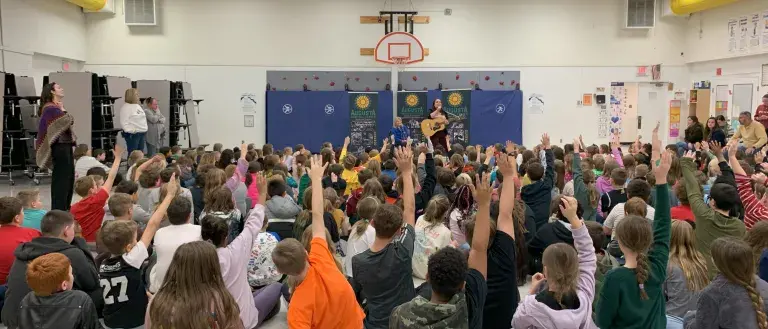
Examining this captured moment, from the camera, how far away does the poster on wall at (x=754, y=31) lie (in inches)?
574

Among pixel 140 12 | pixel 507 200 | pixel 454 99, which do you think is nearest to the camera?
pixel 507 200

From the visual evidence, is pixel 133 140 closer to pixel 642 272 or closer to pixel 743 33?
pixel 642 272

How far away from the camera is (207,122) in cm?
1752

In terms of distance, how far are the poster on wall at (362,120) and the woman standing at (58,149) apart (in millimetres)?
10216

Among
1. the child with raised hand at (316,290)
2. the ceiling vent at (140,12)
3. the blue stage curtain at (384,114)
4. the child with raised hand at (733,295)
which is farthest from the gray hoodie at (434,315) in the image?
the ceiling vent at (140,12)

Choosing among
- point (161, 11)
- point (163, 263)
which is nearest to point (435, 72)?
point (161, 11)

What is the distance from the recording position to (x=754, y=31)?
14719 millimetres

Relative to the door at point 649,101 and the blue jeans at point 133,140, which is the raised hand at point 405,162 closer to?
the blue jeans at point 133,140

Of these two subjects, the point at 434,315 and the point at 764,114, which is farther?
the point at 764,114

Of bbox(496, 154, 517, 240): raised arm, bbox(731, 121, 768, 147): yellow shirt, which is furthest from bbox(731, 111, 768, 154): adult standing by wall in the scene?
bbox(496, 154, 517, 240): raised arm

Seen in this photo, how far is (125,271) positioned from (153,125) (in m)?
10.0

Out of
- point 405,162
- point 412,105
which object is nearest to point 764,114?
point 412,105

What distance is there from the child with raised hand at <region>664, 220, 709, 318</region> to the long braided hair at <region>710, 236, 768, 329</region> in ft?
3.10

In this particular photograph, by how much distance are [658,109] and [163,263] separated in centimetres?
1701
